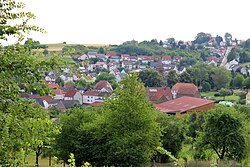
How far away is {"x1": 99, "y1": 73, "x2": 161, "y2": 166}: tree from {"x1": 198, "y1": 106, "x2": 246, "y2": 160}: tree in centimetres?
296

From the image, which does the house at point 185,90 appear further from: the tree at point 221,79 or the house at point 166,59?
the house at point 166,59

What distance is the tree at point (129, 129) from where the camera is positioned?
19.1 metres

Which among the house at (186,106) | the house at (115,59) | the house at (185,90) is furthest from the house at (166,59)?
the house at (186,106)

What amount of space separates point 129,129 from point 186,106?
37.2 m

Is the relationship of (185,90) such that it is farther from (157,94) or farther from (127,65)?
(127,65)

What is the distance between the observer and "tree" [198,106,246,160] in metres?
20.9

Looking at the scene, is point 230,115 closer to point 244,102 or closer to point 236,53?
point 244,102

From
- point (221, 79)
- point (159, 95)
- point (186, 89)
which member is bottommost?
point (159, 95)

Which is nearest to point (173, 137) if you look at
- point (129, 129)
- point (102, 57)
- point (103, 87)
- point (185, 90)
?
point (129, 129)

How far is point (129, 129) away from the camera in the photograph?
20203mm

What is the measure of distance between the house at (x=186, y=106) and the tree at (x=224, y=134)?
30827 mm

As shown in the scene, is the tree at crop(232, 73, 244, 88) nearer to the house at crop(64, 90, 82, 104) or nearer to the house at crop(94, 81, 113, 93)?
the house at crop(94, 81, 113, 93)

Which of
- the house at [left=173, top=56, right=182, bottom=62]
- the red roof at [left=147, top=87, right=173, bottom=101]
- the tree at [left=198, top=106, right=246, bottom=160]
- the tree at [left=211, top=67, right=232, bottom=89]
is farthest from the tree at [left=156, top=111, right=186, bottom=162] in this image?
the house at [left=173, top=56, right=182, bottom=62]

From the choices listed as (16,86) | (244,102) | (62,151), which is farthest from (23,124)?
(244,102)
